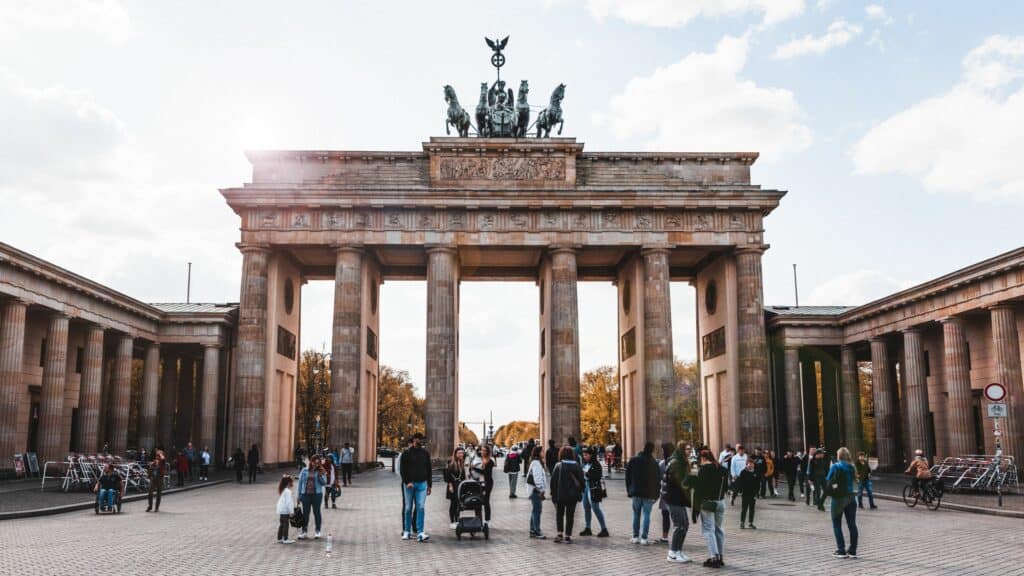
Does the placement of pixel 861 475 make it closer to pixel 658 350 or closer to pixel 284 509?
pixel 284 509

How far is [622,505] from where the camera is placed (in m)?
Answer: 24.8

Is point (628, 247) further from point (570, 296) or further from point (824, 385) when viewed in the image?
point (824, 385)

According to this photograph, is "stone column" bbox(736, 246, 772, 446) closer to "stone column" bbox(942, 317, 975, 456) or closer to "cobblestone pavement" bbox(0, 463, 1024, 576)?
"stone column" bbox(942, 317, 975, 456)

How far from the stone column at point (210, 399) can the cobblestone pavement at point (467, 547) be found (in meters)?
22.5

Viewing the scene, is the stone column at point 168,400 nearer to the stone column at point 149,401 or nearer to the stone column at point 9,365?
the stone column at point 149,401

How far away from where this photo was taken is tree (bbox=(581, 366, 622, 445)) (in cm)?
8438

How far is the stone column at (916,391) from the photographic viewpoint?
1559 inches

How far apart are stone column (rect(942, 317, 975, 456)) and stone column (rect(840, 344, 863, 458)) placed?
9502 millimetres

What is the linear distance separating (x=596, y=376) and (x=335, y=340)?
51912 mm

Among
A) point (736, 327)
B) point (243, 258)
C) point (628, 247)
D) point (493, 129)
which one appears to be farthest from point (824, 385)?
point (243, 258)

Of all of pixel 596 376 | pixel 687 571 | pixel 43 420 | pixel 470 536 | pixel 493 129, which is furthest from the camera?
pixel 596 376

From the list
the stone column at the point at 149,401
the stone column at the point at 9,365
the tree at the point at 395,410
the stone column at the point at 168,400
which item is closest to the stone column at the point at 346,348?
the stone column at the point at 149,401

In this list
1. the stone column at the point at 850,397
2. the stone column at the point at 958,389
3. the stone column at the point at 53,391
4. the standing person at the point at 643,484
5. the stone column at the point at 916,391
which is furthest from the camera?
the stone column at the point at 850,397

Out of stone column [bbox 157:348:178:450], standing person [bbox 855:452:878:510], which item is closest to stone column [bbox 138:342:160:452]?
stone column [bbox 157:348:178:450]
